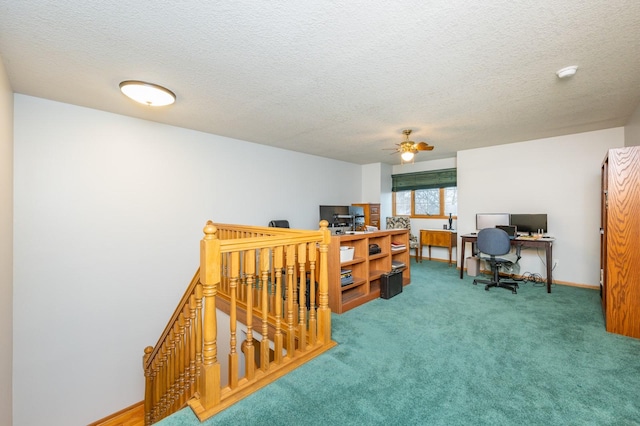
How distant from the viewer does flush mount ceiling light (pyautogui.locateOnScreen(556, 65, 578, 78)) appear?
7.03 feet

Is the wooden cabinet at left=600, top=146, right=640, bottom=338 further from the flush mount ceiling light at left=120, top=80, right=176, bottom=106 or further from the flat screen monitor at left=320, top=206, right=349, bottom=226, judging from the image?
the flush mount ceiling light at left=120, top=80, right=176, bottom=106

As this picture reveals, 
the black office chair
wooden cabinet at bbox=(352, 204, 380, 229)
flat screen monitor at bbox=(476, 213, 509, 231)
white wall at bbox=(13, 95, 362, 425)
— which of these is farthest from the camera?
wooden cabinet at bbox=(352, 204, 380, 229)

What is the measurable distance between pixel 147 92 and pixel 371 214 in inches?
199

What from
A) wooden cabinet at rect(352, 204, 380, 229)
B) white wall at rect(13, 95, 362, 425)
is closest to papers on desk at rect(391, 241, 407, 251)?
wooden cabinet at rect(352, 204, 380, 229)

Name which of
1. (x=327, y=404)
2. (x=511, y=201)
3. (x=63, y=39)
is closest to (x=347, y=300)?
(x=327, y=404)

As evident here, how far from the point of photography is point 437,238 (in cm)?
596

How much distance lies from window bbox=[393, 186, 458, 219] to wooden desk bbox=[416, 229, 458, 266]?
51 cm

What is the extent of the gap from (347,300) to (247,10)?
2863mm

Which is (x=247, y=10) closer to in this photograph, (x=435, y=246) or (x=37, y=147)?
(x=37, y=147)

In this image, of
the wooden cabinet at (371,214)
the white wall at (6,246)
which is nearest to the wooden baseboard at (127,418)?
the white wall at (6,246)

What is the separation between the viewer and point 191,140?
12.5ft

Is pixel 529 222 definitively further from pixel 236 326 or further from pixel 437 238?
pixel 236 326

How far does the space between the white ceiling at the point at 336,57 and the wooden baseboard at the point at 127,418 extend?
11.6 ft

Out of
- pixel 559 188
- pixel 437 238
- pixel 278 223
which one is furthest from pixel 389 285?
pixel 559 188
